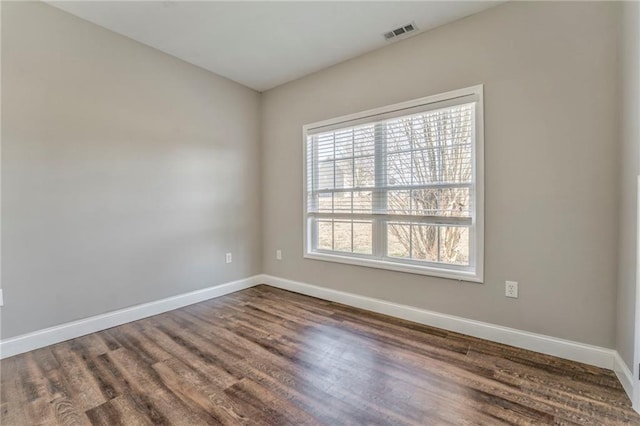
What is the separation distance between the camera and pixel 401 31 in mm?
2566

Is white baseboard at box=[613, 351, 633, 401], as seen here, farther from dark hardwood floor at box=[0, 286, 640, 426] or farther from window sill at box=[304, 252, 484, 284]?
window sill at box=[304, 252, 484, 284]

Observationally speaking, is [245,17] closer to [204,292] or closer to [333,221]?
[333,221]

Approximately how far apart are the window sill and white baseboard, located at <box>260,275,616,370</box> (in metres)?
0.35

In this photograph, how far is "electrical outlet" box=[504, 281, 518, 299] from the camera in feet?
7.16

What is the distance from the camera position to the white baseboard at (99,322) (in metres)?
2.12

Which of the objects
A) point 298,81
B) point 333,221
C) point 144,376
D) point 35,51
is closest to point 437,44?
point 298,81

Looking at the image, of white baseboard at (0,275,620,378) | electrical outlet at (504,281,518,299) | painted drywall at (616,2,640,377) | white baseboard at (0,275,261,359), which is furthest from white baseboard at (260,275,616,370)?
white baseboard at (0,275,261,359)

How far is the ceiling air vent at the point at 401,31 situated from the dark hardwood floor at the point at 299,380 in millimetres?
2665

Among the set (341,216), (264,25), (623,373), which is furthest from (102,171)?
(623,373)

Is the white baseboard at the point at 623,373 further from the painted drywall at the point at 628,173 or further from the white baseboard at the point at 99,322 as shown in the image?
the white baseboard at the point at 99,322

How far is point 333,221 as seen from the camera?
11.0 ft

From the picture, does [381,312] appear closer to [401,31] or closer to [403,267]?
[403,267]

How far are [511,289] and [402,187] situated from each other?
1.22m

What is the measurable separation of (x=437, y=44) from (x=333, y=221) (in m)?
2.01
